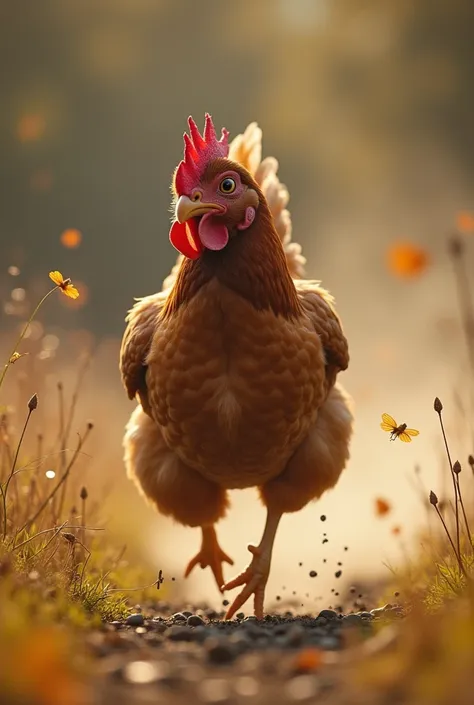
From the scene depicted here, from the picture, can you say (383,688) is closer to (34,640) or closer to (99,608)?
(34,640)

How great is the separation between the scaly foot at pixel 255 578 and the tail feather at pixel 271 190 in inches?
62.1

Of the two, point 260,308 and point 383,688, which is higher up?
point 260,308

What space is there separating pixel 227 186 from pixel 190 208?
0.22 meters

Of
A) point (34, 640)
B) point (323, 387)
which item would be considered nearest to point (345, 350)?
point (323, 387)

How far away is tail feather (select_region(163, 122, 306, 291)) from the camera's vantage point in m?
4.50

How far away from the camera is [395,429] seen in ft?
10.9

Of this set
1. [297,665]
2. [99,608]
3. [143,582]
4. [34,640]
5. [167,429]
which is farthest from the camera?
[143,582]

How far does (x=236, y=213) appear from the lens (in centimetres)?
338

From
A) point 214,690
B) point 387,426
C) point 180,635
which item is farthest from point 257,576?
point 214,690

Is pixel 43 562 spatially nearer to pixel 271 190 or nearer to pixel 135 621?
pixel 135 621

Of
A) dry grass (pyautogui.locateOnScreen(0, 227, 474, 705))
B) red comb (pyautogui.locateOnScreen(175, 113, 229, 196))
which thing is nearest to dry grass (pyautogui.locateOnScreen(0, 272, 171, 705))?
dry grass (pyautogui.locateOnScreen(0, 227, 474, 705))

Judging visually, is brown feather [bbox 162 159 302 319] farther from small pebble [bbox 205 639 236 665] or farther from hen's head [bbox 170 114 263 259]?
small pebble [bbox 205 639 236 665]

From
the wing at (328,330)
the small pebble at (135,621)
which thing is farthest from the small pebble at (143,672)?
the wing at (328,330)

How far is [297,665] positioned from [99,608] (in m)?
1.63
